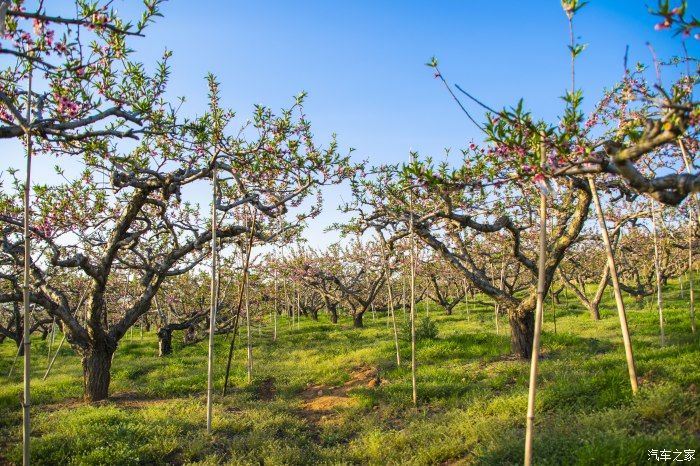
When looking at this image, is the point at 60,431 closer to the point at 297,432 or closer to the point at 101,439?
the point at 101,439

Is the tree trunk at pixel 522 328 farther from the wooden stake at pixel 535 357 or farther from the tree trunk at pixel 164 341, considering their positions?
the tree trunk at pixel 164 341

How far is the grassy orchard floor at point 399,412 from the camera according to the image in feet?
22.3

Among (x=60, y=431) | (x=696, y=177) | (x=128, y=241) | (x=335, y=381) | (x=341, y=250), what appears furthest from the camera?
(x=341, y=250)

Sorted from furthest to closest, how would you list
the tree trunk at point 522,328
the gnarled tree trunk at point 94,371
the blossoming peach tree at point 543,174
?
the tree trunk at point 522,328 < the gnarled tree trunk at point 94,371 < the blossoming peach tree at point 543,174

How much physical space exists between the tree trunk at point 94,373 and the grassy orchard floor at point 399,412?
1.59ft

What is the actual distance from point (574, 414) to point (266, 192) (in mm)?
9029

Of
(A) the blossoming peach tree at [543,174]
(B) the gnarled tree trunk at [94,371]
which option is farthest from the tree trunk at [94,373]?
(A) the blossoming peach tree at [543,174]

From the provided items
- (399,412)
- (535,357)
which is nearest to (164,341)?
(399,412)

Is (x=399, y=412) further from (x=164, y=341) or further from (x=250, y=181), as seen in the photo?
(x=164, y=341)

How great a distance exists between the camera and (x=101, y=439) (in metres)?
8.41

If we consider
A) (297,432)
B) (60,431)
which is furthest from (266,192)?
(60,431)

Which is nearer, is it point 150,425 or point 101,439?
point 101,439

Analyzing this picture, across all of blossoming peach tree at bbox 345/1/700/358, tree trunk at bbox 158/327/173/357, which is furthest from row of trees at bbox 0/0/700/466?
tree trunk at bbox 158/327/173/357

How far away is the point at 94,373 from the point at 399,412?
9.11 metres
